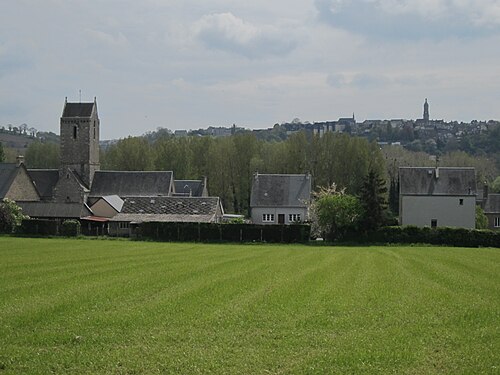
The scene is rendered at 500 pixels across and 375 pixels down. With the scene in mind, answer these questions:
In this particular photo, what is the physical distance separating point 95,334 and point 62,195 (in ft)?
204

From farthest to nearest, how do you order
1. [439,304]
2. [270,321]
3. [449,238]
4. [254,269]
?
[449,238] < [254,269] < [439,304] < [270,321]

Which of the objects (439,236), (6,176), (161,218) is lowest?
(439,236)

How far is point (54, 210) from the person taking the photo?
68375mm

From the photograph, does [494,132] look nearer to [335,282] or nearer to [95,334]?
[335,282]

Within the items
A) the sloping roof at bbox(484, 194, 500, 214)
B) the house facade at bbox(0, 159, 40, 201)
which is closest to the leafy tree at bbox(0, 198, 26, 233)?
the house facade at bbox(0, 159, 40, 201)

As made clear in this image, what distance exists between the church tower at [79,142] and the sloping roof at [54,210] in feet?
25.9

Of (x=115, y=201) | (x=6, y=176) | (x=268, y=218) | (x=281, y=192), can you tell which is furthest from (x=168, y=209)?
(x=6, y=176)

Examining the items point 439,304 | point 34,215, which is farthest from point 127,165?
point 439,304

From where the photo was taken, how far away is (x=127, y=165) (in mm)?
92000

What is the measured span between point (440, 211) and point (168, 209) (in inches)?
1134

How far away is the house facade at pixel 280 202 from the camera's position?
7719cm

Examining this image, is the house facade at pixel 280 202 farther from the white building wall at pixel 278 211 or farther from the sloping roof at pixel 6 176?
the sloping roof at pixel 6 176

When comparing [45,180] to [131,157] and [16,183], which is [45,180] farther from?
[131,157]

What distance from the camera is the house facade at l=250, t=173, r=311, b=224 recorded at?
7719 cm
